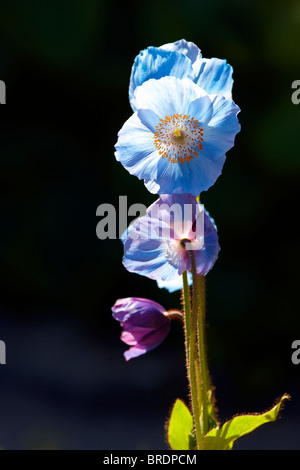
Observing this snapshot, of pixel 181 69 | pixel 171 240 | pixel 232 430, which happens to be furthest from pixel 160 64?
pixel 232 430

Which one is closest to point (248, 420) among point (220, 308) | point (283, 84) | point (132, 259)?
point (132, 259)

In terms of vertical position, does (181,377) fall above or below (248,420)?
above

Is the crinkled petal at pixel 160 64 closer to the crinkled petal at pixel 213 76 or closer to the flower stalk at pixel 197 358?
the crinkled petal at pixel 213 76

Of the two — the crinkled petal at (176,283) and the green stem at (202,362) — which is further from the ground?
the crinkled petal at (176,283)

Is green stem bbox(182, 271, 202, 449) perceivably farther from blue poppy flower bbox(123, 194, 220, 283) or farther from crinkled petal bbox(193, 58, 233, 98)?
crinkled petal bbox(193, 58, 233, 98)

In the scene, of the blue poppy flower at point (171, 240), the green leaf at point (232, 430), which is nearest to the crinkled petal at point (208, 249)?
the blue poppy flower at point (171, 240)

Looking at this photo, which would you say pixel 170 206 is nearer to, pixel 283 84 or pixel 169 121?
pixel 169 121
